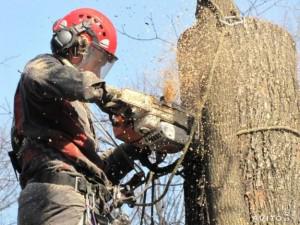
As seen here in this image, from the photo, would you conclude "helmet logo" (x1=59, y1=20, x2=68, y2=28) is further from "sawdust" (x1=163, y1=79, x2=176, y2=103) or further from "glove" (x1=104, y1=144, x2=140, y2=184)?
"glove" (x1=104, y1=144, x2=140, y2=184)

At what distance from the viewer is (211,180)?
13.0 feet

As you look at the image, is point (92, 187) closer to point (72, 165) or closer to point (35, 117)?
point (72, 165)

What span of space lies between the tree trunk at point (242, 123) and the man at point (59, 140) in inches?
25.3

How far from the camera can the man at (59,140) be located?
3607 millimetres

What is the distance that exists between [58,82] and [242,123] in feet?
3.81

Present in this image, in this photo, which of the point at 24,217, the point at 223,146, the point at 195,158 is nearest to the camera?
the point at 24,217

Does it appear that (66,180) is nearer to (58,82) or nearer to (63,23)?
(58,82)

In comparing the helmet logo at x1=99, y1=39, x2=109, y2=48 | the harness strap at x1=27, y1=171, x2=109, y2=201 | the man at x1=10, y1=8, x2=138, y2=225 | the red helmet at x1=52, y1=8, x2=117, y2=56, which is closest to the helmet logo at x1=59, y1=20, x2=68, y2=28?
the red helmet at x1=52, y1=8, x2=117, y2=56

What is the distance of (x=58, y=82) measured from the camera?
11.7 feet

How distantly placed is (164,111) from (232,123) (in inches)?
18.8

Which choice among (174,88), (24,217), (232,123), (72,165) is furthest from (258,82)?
(24,217)

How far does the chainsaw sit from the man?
0.20m

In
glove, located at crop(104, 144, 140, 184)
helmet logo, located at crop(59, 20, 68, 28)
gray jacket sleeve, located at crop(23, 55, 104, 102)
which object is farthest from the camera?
glove, located at crop(104, 144, 140, 184)

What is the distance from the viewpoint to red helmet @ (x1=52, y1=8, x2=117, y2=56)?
171 inches
